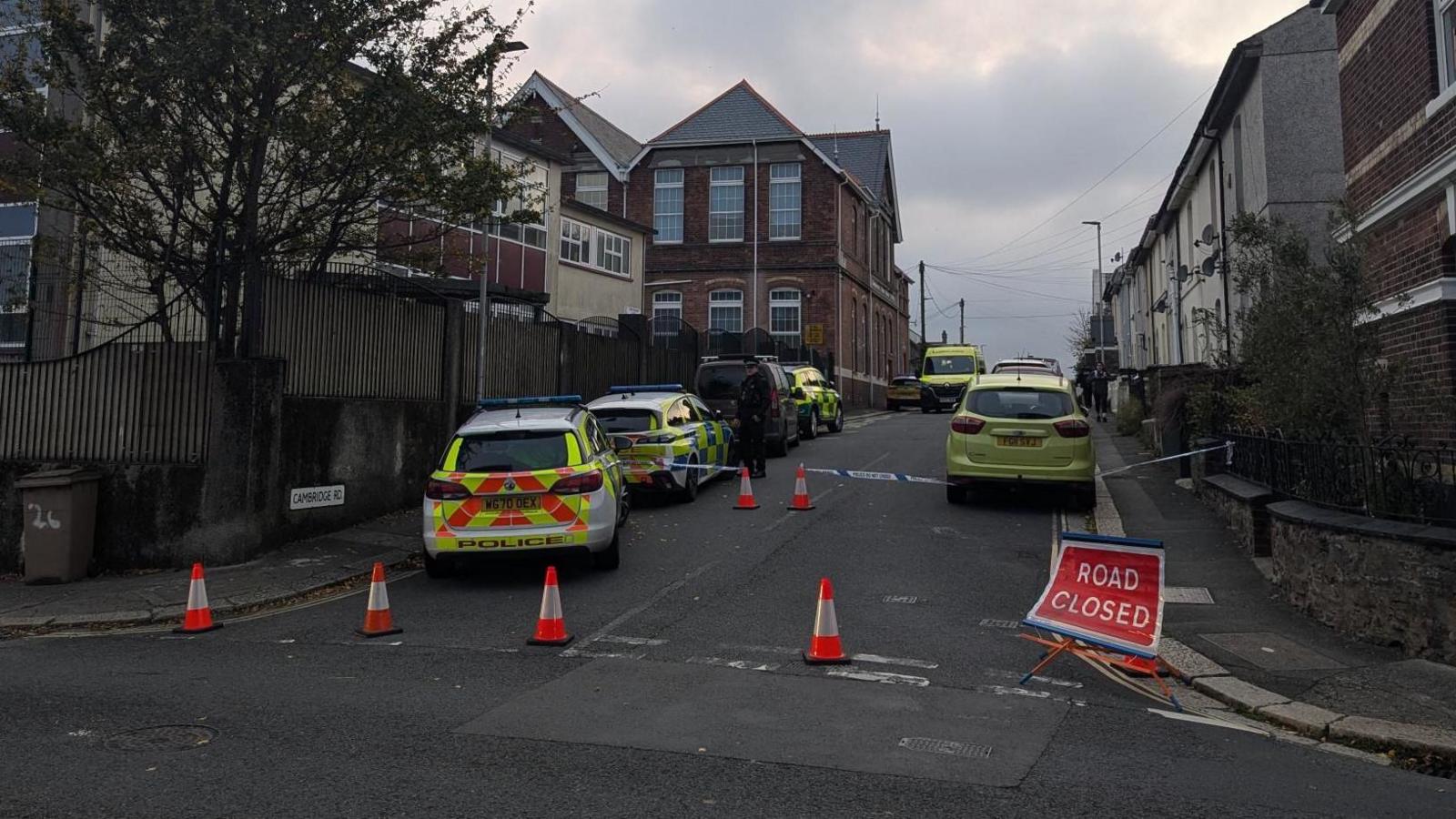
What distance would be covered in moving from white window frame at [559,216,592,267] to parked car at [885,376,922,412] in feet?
50.1

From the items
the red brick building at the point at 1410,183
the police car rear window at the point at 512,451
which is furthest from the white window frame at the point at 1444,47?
the police car rear window at the point at 512,451

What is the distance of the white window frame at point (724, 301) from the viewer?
139 ft

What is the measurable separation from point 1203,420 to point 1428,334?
406cm

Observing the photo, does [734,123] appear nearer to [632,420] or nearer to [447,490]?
[632,420]

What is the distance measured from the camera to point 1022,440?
1311cm

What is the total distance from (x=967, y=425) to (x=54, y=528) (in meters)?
10.9

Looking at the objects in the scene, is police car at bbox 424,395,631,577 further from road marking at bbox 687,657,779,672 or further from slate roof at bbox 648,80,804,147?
slate roof at bbox 648,80,804,147

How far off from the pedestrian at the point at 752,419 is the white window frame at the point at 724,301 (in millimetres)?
25942

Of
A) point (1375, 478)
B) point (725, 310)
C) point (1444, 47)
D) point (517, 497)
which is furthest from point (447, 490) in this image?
point (725, 310)

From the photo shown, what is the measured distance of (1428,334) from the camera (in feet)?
33.8

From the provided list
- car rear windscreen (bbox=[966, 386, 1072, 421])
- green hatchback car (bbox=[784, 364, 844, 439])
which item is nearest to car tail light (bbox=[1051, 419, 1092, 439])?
car rear windscreen (bbox=[966, 386, 1072, 421])

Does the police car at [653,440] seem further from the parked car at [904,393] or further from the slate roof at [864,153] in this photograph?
the slate roof at [864,153]

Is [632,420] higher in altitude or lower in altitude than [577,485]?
higher

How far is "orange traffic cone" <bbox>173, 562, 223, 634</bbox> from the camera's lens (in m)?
8.53
